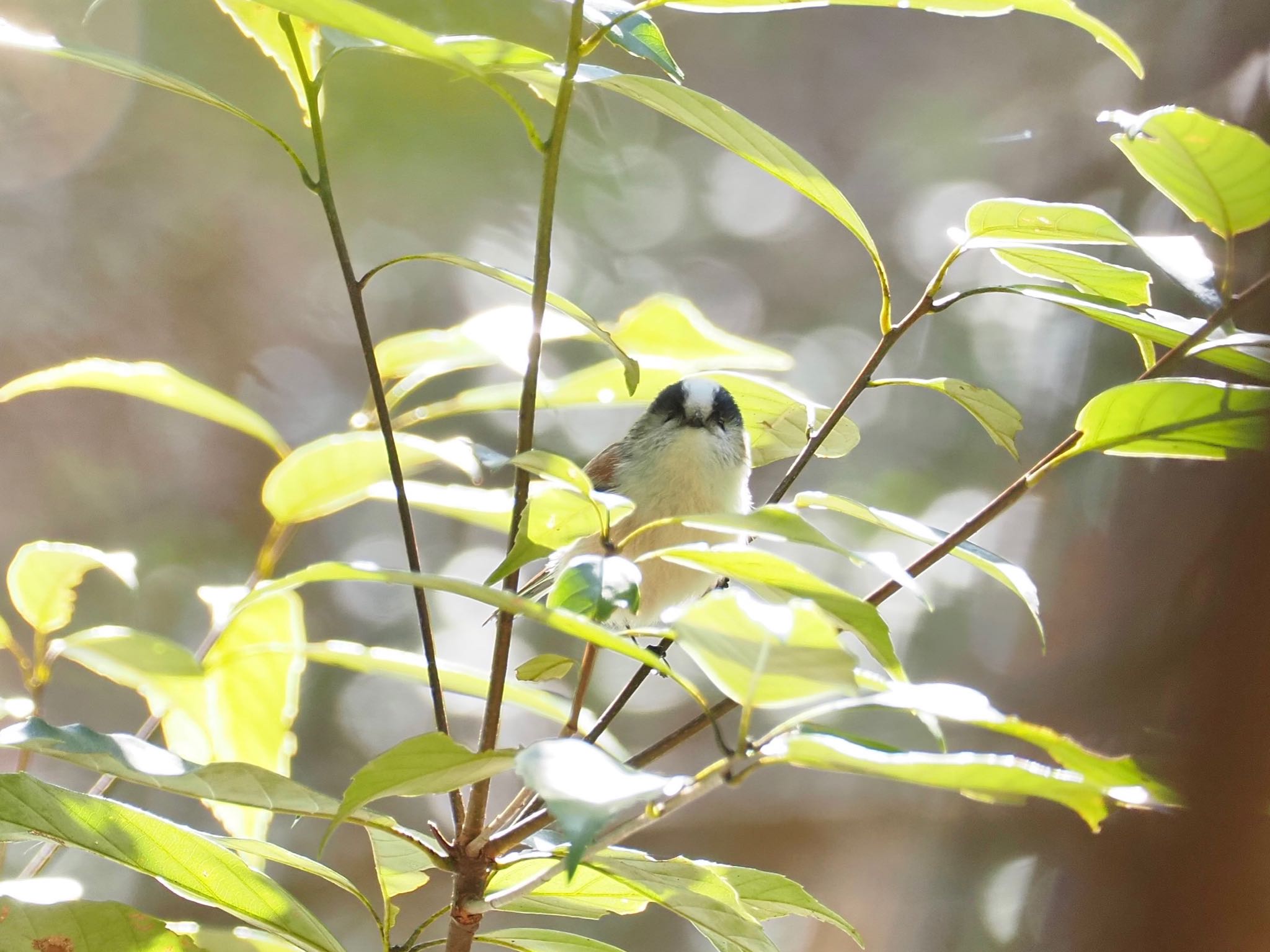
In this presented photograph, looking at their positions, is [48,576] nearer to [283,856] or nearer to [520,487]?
[283,856]

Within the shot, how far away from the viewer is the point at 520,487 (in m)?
0.57

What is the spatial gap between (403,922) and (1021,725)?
217cm

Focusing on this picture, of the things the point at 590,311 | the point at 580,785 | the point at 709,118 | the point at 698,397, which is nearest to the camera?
the point at 580,785

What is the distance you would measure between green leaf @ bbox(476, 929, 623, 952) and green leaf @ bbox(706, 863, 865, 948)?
0.28ft

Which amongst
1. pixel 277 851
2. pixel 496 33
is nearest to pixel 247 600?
pixel 277 851

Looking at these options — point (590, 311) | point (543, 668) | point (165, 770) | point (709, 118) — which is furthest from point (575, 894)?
point (590, 311)

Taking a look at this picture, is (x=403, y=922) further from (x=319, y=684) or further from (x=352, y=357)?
(x=352, y=357)

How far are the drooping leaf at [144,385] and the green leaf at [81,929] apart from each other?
345 mm

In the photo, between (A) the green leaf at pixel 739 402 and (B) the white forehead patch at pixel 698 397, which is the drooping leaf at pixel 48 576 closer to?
(A) the green leaf at pixel 739 402

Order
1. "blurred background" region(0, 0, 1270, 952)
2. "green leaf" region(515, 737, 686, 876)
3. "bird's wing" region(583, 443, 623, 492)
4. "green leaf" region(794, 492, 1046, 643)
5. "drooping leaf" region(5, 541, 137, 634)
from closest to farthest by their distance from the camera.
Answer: "green leaf" region(515, 737, 686, 876)
"green leaf" region(794, 492, 1046, 643)
"drooping leaf" region(5, 541, 137, 634)
"bird's wing" region(583, 443, 623, 492)
"blurred background" region(0, 0, 1270, 952)

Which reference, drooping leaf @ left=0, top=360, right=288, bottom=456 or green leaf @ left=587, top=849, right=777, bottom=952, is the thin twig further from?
drooping leaf @ left=0, top=360, right=288, bottom=456

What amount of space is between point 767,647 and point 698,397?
0.85 metres

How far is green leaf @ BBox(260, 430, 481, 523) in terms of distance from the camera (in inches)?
29.5

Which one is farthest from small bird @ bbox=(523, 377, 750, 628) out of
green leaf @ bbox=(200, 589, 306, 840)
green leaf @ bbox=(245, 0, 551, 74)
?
green leaf @ bbox=(245, 0, 551, 74)
